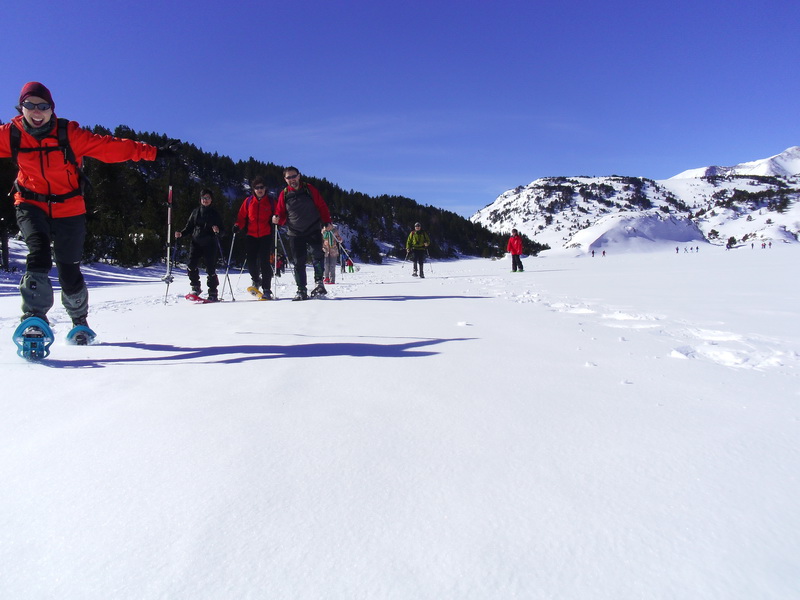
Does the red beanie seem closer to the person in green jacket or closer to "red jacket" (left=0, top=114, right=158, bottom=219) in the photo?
"red jacket" (left=0, top=114, right=158, bottom=219)

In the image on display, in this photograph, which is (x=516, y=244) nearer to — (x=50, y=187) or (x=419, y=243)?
(x=419, y=243)

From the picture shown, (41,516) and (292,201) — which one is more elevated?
(292,201)

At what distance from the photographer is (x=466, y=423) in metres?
1.66

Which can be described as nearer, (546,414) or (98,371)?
(546,414)

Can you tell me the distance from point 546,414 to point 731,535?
764mm

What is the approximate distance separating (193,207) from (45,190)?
27.3 metres

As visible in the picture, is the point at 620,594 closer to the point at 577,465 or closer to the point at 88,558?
the point at 577,465

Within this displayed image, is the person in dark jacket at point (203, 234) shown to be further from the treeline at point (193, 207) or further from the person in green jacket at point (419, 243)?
the person in green jacket at point (419, 243)

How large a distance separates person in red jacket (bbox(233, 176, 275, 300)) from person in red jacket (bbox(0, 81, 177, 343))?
13.2 ft

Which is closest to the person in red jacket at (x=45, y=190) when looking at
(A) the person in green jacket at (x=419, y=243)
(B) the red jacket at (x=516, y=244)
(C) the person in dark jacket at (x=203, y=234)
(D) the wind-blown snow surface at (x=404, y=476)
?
(D) the wind-blown snow surface at (x=404, y=476)

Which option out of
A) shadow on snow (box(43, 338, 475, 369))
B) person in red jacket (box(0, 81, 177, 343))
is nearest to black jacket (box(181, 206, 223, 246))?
person in red jacket (box(0, 81, 177, 343))

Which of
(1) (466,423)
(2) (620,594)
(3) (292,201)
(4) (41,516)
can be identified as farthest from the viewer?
(3) (292,201)

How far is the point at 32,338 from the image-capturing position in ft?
8.80

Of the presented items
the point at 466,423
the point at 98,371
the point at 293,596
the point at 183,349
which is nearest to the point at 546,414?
the point at 466,423
